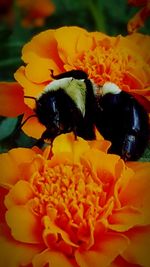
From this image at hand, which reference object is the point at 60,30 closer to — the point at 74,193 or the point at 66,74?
the point at 66,74

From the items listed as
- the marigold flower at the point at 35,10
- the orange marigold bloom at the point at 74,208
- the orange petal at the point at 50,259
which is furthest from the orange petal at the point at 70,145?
the marigold flower at the point at 35,10

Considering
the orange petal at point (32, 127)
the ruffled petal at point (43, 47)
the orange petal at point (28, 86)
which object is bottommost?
the orange petal at point (32, 127)

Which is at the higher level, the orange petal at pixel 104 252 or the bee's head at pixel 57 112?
the bee's head at pixel 57 112

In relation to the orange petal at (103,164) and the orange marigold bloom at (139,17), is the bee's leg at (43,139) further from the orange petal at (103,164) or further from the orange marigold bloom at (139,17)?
the orange marigold bloom at (139,17)

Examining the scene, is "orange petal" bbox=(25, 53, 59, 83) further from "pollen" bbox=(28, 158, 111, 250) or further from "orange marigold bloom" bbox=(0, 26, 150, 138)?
"pollen" bbox=(28, 158, 111, 250)

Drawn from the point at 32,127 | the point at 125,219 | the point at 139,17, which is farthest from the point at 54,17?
the point at 125,219

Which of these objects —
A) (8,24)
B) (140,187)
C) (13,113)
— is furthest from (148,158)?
(8,24)

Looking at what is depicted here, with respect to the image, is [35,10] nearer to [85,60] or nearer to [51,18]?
[51,18]

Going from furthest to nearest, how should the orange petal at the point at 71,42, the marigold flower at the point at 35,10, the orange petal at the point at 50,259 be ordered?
1. the marigold flower at the point at 35,10
2. the orange petal at the point at 71,42
3. the orange petal at the point at 50,259
